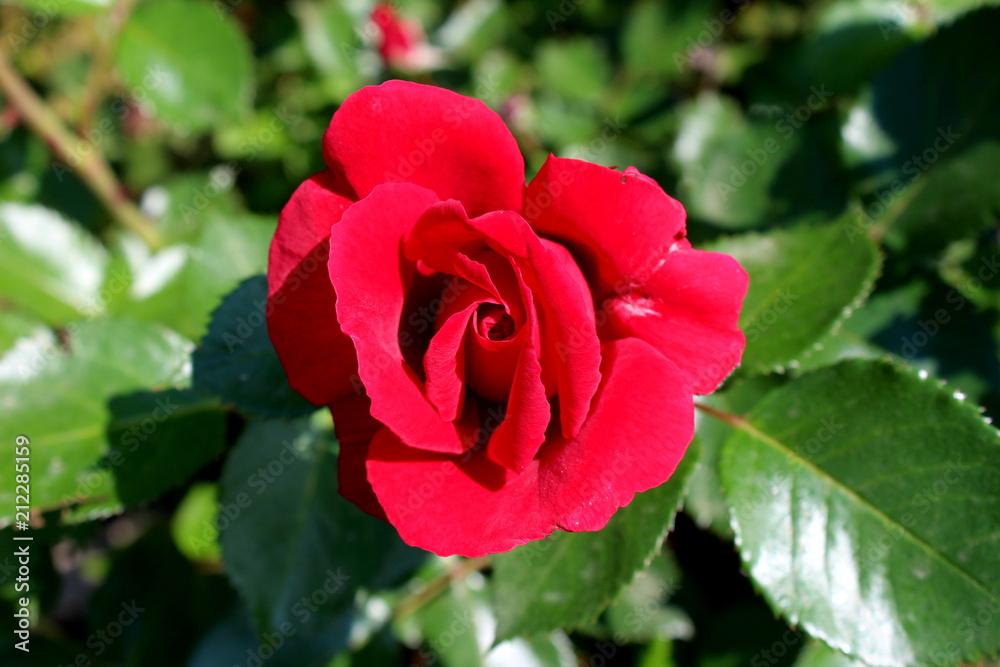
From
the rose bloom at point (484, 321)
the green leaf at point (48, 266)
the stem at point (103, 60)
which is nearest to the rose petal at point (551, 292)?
the rose bloom at point (484, 321)

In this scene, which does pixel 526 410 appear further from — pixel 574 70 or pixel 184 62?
pixel 574 70

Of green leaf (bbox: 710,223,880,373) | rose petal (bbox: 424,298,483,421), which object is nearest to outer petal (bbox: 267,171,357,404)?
rose petal (bbox: 424,298,483,421)

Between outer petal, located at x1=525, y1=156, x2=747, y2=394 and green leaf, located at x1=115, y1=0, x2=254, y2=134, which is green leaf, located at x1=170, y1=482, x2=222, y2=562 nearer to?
green leaf, located at x1=115, y1=0, x2=254, y2=134

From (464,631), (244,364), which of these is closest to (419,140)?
(244,364)

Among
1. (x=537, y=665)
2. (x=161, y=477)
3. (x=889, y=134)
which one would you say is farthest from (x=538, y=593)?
(x=889, y=134)

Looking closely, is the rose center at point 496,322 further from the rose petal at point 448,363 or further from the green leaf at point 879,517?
the green leaf at point 879,517

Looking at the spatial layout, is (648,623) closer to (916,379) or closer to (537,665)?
(537,665)
